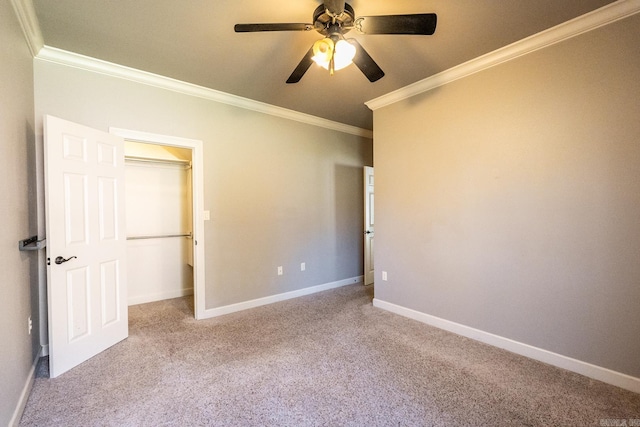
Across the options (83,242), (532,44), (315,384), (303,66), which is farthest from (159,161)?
(532,44)

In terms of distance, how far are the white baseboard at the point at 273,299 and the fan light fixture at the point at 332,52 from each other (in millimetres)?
2846

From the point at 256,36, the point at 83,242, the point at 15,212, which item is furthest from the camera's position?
the point at 83,242

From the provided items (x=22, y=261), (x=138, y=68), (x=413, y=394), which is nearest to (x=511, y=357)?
(x=413, y=394)

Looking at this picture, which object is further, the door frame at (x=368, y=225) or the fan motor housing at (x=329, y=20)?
the door frame at (x=368, y=225)

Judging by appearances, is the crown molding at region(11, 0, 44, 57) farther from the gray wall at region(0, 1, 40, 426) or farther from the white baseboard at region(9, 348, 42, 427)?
the white baseboard at region(9, 348, 42, 427)

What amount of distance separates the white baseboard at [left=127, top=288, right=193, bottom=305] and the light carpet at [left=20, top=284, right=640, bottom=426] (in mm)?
1126

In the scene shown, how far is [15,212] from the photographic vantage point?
175 centimetres

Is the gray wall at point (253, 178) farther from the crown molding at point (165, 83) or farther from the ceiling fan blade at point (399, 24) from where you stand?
the ceiling fan blade at point (399, 24)

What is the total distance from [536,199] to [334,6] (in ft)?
6.97

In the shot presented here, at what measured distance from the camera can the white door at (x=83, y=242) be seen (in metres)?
2.10

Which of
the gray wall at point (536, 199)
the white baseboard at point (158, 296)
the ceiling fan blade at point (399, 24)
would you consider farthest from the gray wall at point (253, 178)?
the ceiling fan blade at point (399, 24)

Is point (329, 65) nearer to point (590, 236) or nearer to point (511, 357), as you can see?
point (590, 236)

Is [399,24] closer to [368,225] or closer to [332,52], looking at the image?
[332,52]

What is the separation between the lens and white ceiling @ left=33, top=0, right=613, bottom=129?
1.90m
